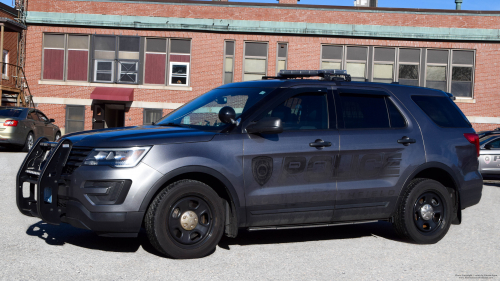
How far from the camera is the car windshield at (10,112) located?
19297 millimetres

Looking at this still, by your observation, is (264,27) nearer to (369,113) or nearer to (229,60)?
(229,60)

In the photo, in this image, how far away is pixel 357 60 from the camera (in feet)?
103

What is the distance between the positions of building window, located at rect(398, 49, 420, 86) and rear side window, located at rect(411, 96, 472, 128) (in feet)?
81.5

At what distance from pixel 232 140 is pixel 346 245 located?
1.91m

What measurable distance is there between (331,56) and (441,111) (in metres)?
24.7

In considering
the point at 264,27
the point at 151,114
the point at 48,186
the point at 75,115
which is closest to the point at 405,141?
the point at 48,186

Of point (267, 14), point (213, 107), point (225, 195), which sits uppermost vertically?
point (267, 14)

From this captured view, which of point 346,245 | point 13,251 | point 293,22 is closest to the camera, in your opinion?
point 13,251

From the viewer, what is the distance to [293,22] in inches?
1220

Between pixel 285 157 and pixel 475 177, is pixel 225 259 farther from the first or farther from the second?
pixel 475 177

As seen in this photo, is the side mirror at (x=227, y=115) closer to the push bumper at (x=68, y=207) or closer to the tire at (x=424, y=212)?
the push bumper at (x=68, y=207)

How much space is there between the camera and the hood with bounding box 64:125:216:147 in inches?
207

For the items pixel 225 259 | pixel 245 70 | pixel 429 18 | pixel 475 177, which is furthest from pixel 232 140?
pixel 429 18

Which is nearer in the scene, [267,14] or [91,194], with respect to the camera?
[91,194]
